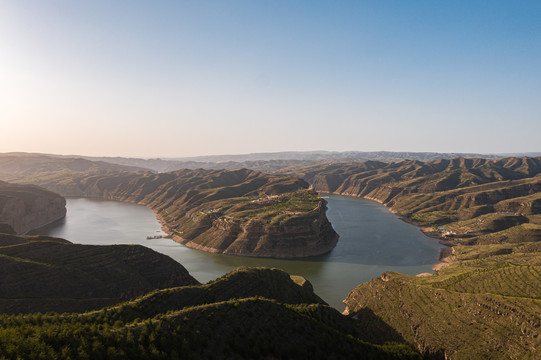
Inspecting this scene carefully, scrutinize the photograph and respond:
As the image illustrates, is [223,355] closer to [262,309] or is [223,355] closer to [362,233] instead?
[262,309]

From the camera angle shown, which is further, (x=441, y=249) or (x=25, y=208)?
(x=25, y=208)

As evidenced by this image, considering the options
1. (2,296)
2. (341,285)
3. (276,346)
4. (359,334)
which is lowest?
(341,285)

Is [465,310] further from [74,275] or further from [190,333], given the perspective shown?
[74,275]

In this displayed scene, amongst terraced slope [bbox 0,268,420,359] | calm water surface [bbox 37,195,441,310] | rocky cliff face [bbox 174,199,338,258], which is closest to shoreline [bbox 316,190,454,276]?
calm water surface [bbox 37,195,441,310]

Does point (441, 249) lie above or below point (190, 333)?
below

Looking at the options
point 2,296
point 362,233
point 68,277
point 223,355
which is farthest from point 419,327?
point 362,233

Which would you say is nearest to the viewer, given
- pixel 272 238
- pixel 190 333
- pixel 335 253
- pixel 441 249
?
pixel 190 333

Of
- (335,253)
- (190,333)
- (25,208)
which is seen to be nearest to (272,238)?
(335,253)

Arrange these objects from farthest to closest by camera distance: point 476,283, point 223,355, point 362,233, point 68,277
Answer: point 362,233 < point 476,283 < point 68,277 < point 223,355
